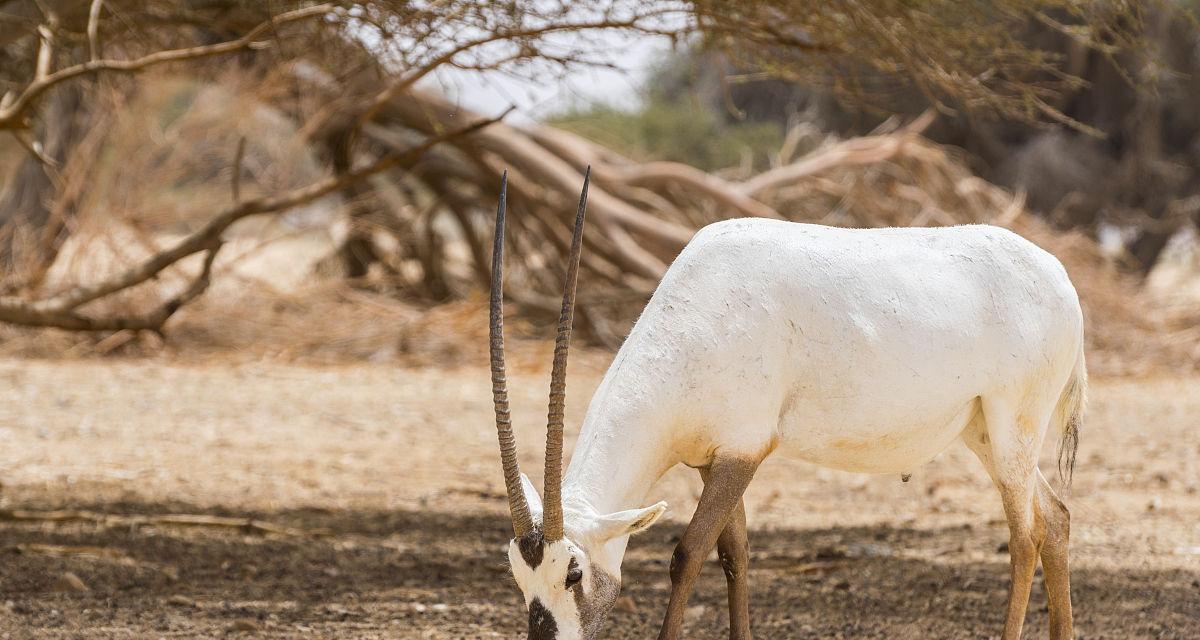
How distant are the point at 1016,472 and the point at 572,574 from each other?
1475 millimetres

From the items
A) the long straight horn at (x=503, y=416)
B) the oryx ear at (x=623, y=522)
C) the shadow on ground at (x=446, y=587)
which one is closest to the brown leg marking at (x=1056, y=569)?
the shadow on ground at (x=446, y=587)

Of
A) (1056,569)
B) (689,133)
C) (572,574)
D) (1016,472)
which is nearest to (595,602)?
(572,574)

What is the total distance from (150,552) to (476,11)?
258 cm

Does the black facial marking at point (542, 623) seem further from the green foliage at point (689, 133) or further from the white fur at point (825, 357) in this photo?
the green foliage at point (689, 133)

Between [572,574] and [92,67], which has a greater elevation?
[92,67]

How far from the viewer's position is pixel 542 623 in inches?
127

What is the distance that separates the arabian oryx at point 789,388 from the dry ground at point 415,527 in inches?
36.0

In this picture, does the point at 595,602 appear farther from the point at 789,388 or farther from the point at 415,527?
the point at 415,527

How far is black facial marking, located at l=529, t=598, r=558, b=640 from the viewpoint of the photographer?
3.22 m

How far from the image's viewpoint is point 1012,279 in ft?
13.0

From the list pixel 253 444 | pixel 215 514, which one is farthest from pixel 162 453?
pixel 215 514

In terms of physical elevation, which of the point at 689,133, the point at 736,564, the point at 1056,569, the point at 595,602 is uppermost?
the point at 595,602

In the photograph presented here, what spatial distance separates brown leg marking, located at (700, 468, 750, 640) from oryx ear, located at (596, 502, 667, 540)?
0.60 metres

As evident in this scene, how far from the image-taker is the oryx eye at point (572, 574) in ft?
10.6
